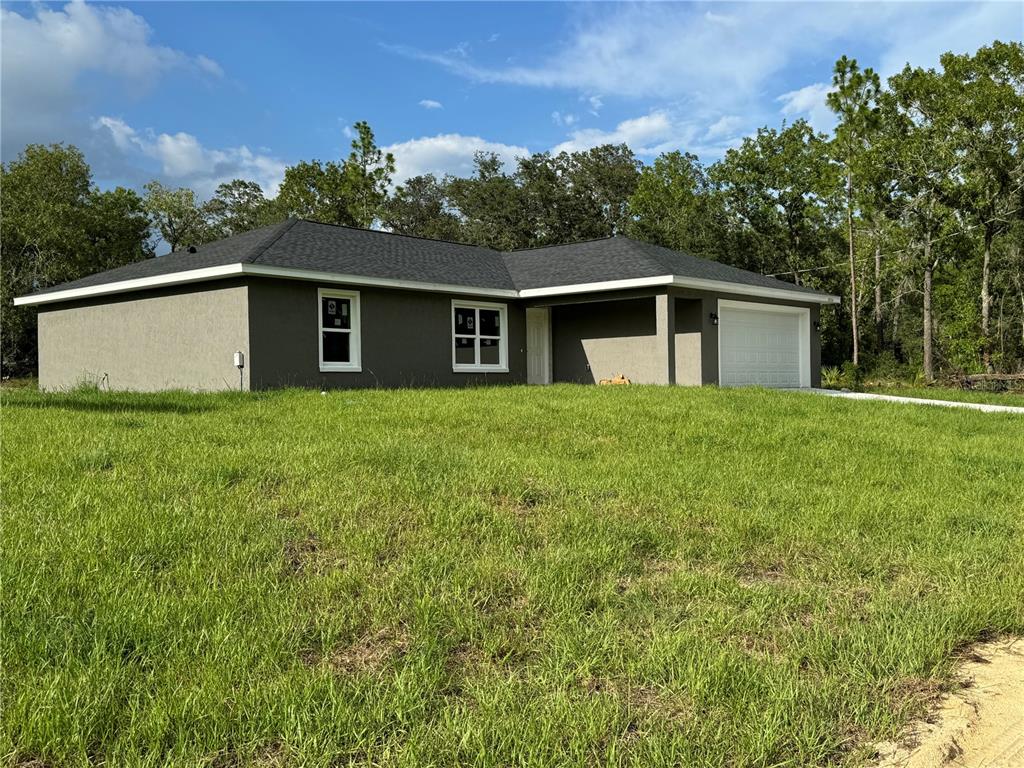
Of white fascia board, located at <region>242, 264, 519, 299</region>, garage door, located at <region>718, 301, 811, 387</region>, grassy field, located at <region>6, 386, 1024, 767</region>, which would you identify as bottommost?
grassy field, located at <region>6, 386, 1024, 767</region>

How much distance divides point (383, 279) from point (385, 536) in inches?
449

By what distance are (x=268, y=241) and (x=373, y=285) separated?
2.41 metres

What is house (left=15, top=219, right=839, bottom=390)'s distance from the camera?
47.8ft

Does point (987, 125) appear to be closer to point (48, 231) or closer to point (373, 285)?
point (373, 285)

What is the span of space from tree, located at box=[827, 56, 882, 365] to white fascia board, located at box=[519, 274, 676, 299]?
12637 mm

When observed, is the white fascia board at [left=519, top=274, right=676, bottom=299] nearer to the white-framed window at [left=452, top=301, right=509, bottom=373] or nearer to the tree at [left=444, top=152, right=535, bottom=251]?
the white-framed window at [left=452, top=301, right=509, bottom=373]

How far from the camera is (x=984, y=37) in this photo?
26.3m

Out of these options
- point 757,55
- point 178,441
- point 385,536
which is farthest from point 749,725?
point 757,55

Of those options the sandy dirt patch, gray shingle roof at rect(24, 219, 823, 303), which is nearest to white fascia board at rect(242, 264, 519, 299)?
gray shingle roof at rect(24, 219, 823, 303)

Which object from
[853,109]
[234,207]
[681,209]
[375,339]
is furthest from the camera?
[234,207]

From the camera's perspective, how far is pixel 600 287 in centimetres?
1725

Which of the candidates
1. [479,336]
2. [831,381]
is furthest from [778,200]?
[479,336]

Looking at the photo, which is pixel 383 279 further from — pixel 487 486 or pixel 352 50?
pixel 487 486

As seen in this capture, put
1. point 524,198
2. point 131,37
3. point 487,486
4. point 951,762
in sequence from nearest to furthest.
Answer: point 951,762 < point 487,486 < point 131,37 < point 524,198
